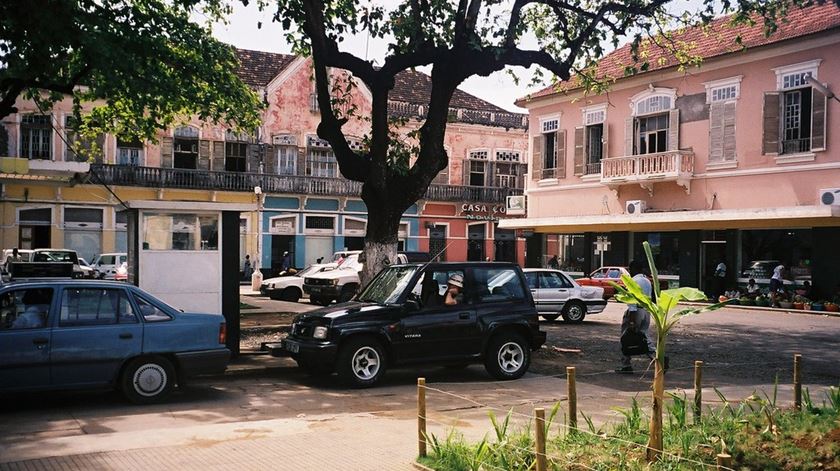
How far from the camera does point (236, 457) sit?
23.0ft

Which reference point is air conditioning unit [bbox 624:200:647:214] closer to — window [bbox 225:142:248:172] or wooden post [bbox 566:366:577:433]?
window [bbox 225:142:248:172]

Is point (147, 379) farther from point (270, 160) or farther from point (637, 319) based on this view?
point (270, 160)

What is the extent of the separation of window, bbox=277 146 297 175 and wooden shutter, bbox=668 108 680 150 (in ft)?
65.3

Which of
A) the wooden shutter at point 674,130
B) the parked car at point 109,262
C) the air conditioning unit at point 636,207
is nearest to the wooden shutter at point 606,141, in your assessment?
the air conditioning unit at point 636,207

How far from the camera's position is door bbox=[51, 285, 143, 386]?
920 centimetres

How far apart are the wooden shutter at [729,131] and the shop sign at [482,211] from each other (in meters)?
18.9

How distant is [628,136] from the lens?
31.6 meters

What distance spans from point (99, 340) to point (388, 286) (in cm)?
433

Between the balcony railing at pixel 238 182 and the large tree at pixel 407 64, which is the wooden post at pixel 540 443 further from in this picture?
the balcony railing at pixel 238 182

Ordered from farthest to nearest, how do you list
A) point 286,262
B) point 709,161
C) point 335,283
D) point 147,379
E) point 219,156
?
point 219,156, point 286,262, point 709,161, point 335,283, point 147,379

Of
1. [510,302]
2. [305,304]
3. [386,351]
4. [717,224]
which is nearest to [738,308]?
[717,224]

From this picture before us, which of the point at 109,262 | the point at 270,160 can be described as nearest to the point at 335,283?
the point at 109,262

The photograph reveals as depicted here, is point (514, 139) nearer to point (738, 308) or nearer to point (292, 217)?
point (292, 217)

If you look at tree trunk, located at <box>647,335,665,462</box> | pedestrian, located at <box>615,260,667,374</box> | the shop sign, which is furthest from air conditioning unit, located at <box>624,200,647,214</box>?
tree trunk, located at <box>647,335,665,462</box>
